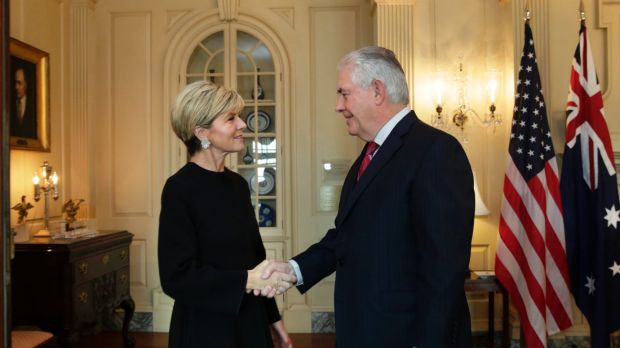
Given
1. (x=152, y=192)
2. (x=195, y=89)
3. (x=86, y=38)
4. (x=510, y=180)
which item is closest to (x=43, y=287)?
(x=152, y=192)

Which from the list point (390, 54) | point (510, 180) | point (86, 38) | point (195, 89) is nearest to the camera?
point (390, 54)

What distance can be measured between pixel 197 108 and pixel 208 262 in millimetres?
616

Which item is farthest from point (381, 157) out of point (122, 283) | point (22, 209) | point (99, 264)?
point (122, 283)

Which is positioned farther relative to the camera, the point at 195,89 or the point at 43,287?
the point at 43,287

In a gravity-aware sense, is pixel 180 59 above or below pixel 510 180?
above

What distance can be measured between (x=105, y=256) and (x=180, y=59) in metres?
2.21

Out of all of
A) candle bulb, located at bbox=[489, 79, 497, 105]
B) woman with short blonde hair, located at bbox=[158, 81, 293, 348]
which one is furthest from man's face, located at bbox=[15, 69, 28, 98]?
candle bulb, located at bbox=[489, 79, 497, 105]

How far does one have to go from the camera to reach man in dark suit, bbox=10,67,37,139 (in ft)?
13.9

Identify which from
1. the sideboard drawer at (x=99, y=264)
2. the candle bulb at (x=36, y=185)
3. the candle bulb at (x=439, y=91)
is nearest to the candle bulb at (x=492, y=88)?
the candle bulb at (x=439, y=91)

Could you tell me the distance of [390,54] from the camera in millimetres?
1965

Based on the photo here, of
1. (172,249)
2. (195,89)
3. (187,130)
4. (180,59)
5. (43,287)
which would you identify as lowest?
(43,287)

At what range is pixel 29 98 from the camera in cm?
445

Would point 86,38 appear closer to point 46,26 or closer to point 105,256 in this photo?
point 46,26

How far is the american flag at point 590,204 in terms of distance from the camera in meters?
3.66
